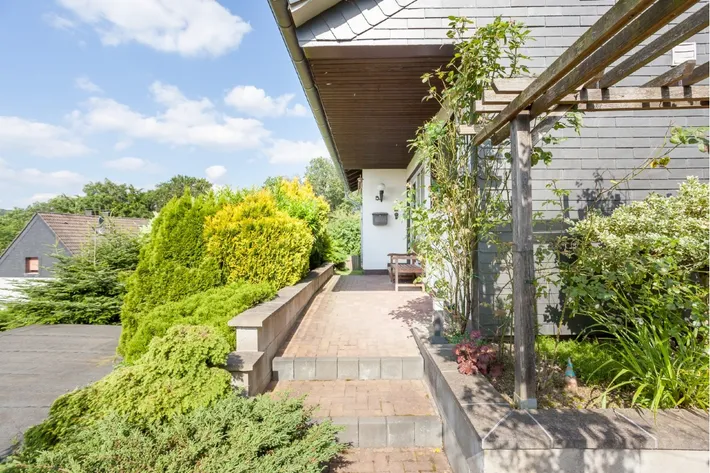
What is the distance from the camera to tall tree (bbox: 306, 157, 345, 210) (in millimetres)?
39812

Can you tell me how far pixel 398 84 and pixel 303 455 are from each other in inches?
175

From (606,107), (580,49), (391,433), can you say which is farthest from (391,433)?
(606,107)

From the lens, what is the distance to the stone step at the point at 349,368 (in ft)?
11.2

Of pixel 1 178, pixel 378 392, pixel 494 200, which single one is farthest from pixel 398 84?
pixel 1 178

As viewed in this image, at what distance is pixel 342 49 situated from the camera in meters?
3.97

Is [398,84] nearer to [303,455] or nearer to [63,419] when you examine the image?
[303,455]

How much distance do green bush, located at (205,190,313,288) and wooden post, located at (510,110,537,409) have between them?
3.18 m

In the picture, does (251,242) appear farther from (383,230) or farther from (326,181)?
(326,181)

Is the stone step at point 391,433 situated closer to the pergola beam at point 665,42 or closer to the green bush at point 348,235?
the pergola beam at point 665,42

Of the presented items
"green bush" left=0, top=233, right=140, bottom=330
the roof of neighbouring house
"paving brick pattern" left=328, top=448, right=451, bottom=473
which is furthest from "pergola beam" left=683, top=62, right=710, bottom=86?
the roof of neighbouring house

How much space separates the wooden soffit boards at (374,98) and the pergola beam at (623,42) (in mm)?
2453

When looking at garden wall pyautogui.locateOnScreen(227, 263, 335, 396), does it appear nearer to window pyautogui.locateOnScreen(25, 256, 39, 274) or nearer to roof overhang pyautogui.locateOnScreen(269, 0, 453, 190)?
roof overhang pyautogui.locateOnScreen(269, 0, 453, 190)

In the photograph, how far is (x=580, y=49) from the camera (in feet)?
5.65

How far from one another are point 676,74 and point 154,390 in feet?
13.4
